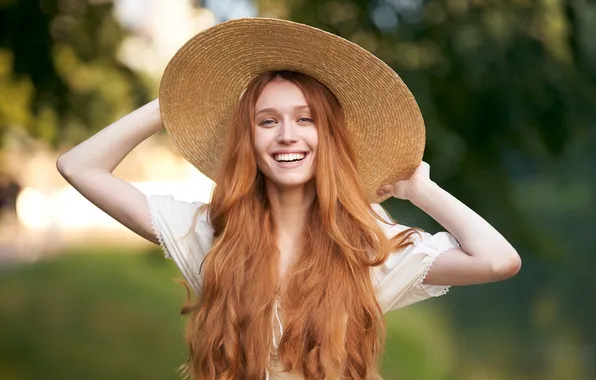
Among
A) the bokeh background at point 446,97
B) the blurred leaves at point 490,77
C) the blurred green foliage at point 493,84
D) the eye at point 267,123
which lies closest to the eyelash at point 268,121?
the eye at point 267,123

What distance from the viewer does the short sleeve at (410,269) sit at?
2.43 metres

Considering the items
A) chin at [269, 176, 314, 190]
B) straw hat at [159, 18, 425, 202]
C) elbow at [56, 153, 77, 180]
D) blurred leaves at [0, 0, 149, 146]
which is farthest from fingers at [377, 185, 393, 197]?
blurred leaves at [0, 0, 149, 146]

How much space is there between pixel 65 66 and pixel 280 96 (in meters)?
3.30

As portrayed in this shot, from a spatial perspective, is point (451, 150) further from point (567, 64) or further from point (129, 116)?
point (129, 116)

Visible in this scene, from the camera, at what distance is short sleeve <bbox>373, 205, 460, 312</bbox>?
95.5 inches

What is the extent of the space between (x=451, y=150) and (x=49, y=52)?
1.74 m

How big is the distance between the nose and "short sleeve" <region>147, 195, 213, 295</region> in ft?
1.06

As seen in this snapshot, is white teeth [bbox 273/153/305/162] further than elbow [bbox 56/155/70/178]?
No

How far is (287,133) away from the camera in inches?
92.7

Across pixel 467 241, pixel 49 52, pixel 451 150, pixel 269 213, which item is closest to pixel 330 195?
pixel 269 213

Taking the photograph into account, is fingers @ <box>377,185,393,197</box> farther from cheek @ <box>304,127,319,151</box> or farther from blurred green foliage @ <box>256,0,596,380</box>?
blurred green foliage @ <box>256,0,596,380</box>

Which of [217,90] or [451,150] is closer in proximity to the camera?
[217,90]

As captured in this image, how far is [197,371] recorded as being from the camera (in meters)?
2.46

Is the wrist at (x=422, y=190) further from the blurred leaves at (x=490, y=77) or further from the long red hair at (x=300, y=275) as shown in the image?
the blurred leaves at (x=490, y=77)
